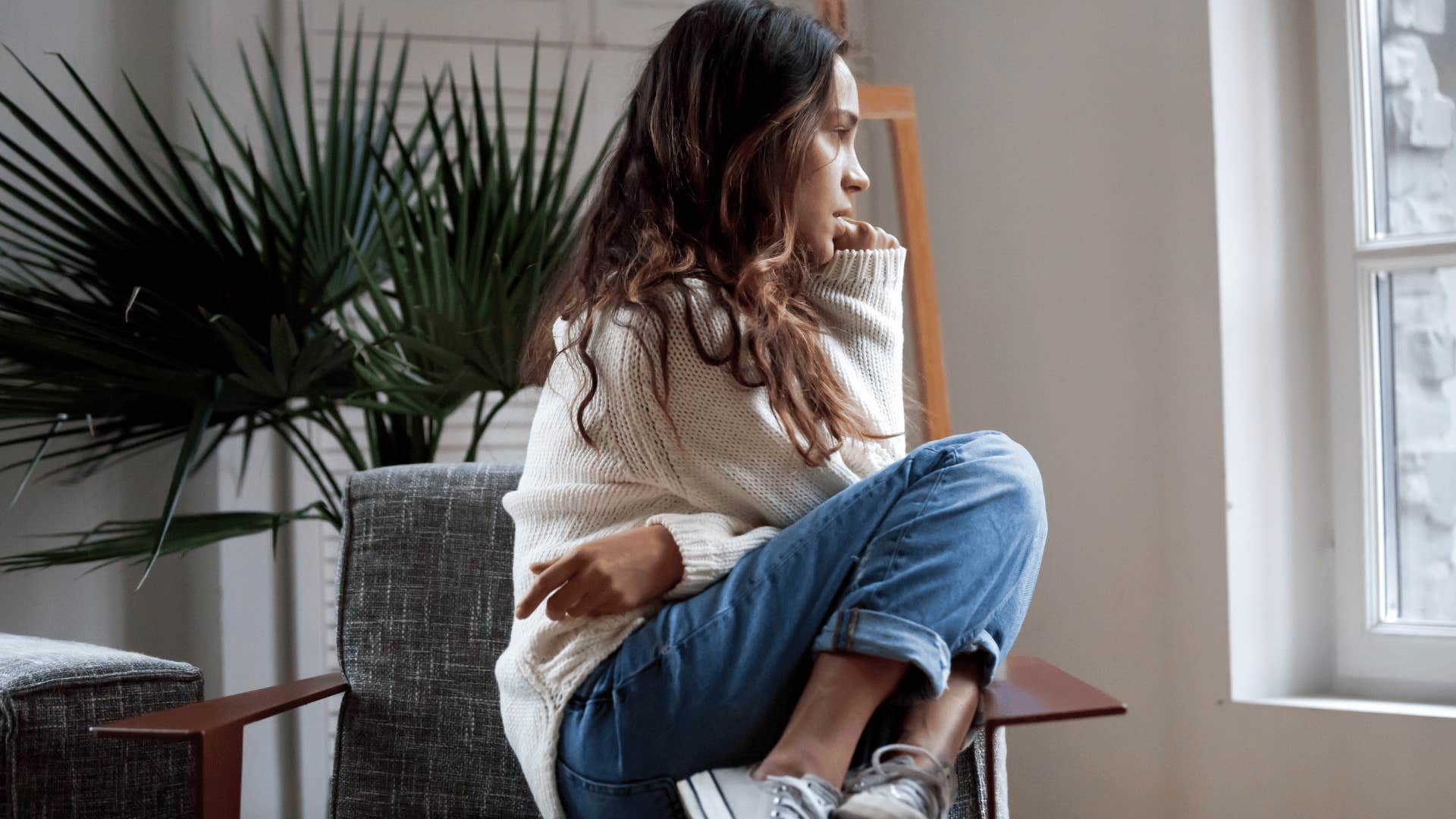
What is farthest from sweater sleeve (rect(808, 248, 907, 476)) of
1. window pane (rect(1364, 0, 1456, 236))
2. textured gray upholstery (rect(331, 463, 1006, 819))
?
window pane (rect(1364, 0, 1456, 236))

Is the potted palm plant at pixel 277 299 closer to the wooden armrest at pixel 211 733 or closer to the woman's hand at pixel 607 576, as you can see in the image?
the wooden armrest at pixel 211 733

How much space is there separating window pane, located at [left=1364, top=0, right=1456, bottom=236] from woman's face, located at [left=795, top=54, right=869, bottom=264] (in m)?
1.11

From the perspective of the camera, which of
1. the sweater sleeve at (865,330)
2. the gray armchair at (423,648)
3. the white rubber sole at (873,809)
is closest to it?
the white rubber sole at (873,809)

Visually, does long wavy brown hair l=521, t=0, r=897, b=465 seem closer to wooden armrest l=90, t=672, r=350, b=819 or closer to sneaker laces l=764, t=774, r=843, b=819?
sneaker laces l=764, t=774, r=843, b=819

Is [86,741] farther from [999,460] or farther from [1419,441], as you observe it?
[1419,441]

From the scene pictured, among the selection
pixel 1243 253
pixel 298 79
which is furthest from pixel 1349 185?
pixel 298 79

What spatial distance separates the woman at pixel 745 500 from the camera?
3.48 feet

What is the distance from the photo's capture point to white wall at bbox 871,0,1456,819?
77.2 inches

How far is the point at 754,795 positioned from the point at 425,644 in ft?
2.20

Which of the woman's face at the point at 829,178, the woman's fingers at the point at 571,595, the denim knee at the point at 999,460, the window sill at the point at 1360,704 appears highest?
the woman's face at the point at 829,178

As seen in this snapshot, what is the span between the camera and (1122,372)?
212cm

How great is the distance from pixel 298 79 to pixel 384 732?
138 centimetres

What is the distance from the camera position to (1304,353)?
203cm

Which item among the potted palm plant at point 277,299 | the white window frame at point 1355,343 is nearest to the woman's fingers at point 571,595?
the potted palm plant at point 277,299
